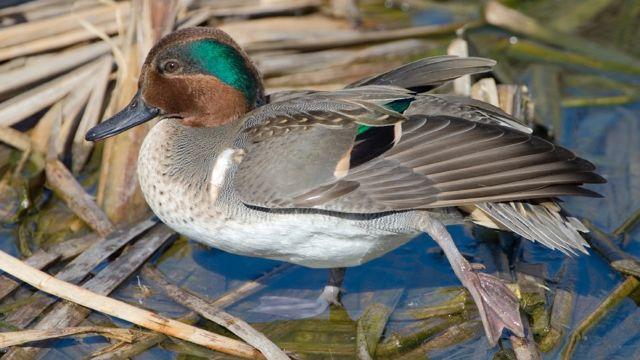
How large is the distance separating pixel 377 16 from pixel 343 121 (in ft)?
10.7

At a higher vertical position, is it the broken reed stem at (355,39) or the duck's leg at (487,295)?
the broken reed stem at (355,39)

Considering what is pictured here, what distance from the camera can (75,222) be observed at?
16.4 feet

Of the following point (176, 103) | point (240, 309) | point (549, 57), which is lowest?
point (240, 309)

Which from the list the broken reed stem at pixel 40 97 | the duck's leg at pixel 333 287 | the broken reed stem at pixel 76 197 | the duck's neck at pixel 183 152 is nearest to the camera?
the duck's neck at pixel 183 152

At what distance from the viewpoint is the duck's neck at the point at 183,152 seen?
162 inches

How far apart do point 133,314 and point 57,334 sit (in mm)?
325

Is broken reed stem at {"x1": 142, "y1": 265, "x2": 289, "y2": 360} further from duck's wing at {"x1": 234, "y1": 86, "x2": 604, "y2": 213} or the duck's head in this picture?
the duck's head

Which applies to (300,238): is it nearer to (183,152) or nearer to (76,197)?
(183,152)

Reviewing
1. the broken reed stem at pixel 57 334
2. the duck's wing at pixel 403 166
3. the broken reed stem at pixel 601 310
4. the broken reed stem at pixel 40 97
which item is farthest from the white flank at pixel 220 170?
the broken reed stem at pixel 40 97

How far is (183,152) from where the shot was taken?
4250mm

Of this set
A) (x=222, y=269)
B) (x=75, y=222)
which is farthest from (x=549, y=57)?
(x=75, y=222)

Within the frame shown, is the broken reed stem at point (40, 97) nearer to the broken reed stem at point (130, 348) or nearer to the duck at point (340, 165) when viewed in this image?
the duck at point (340, 165)

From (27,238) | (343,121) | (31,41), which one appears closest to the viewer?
(343,121)

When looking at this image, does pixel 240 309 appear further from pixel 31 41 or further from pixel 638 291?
pixel 31 41
